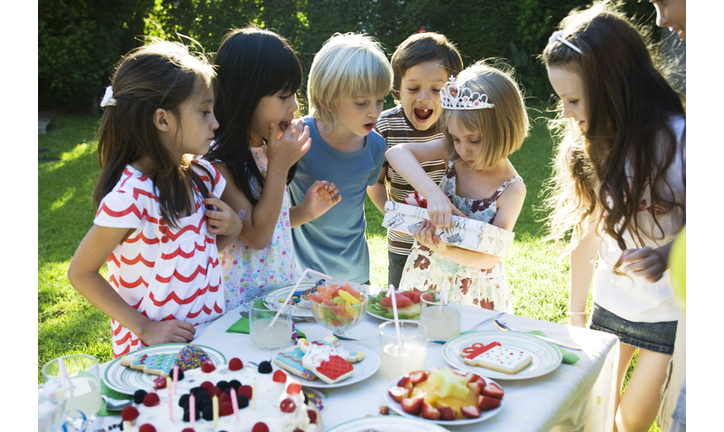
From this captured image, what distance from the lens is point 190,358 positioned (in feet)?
4.92

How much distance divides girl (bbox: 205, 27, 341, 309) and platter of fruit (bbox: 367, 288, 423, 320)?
1.77ft

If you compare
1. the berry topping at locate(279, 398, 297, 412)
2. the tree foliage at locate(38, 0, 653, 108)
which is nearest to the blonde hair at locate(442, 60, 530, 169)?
the berry topping at locate(279, 398, 297, 412)

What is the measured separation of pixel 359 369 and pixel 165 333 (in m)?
0.66

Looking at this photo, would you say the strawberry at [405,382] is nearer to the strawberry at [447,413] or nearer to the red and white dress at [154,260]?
the strawberry at [447,413]

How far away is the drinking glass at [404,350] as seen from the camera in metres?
1.51

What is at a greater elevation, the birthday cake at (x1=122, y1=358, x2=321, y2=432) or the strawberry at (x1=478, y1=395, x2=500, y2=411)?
the strawberry at (x1=478, y1=395, x2=500, y2=411)

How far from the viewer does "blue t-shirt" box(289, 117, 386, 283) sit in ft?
8.98

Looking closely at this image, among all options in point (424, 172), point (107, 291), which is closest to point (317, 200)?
point (424, 172)

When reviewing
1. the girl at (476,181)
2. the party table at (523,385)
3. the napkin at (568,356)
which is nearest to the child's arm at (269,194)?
the party table at (523,385)

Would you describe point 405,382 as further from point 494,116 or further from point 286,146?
point 494,116

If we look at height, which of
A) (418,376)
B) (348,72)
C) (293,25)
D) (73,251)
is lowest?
(73,251)

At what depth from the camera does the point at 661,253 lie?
150 cm

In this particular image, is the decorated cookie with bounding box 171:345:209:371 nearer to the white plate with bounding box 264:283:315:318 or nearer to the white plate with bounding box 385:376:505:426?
the white plate with bounding box 264:283:315:318
